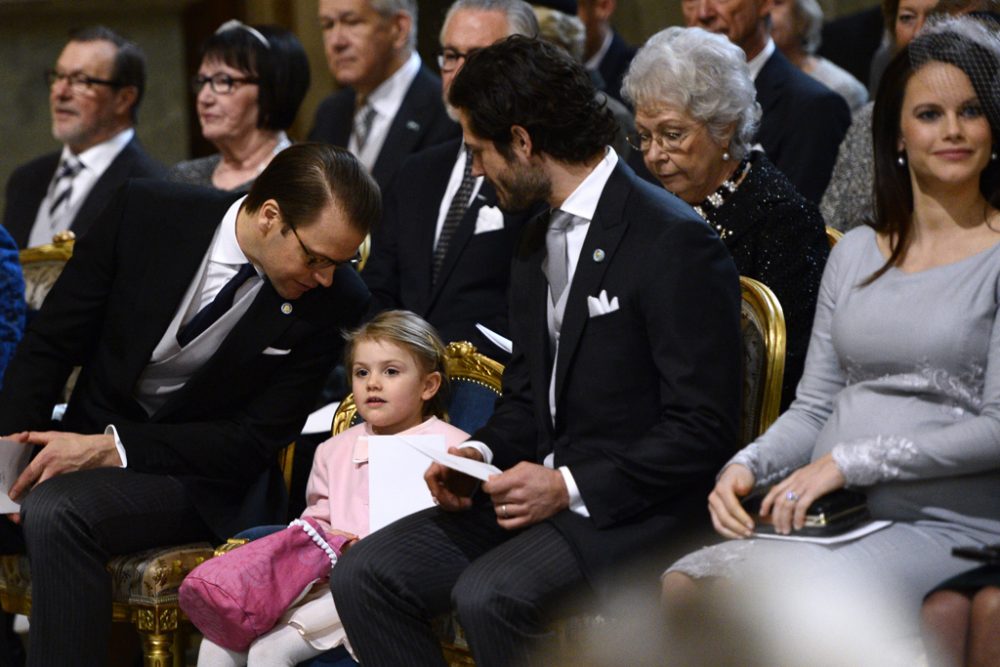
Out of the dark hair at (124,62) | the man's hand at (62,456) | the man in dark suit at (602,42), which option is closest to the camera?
the man's hand at (62,456)

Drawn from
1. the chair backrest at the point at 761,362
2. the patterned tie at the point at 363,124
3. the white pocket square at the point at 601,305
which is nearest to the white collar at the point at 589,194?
the white pocket square at the point at 601,305

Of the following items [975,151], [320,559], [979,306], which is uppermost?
[975,151]

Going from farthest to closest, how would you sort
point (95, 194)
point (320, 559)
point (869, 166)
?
point (95, 194) < point (869, 166) < point (320, 559)

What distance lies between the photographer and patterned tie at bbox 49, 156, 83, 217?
5395 mm

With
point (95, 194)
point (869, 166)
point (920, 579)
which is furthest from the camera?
point (95, 194)

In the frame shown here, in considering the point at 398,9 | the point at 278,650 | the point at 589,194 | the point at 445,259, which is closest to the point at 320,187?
the point at 589,194

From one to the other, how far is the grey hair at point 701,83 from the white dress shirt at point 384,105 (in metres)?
1.83

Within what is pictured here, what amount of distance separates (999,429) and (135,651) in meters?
2.40

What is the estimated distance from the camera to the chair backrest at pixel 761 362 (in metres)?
3.08

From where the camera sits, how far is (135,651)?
158 inches

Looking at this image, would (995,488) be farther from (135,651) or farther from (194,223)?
(135,651)

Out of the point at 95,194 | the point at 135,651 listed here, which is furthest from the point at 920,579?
the point at 95,194

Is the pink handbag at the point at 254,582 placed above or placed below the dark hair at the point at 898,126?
below

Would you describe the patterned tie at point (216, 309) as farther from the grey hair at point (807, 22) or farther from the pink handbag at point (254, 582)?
the grey hair at point (807, 22)
